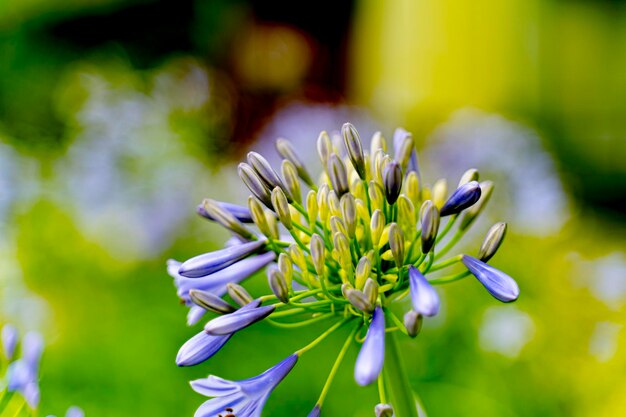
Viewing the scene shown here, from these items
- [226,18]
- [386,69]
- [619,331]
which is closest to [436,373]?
[619,331]

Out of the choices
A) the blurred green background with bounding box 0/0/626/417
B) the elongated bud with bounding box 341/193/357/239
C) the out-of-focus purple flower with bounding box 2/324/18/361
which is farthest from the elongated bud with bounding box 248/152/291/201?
the blurred green background with bounding box 0/0/626/417

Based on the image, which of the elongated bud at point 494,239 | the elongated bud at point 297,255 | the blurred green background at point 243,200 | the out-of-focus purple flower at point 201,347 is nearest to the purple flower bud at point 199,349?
the out-of-focus purple flower at point 201,347

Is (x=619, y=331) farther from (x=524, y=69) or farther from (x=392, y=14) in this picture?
(x=392, y=14)

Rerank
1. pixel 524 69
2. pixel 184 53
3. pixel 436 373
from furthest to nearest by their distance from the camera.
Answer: pixel 184 53 → pixel 524 69 → pixel 436 373

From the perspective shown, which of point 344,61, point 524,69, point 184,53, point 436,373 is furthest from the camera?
point 344,61

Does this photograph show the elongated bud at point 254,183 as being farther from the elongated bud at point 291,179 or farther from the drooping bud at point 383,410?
the drooping bud at point 383,410

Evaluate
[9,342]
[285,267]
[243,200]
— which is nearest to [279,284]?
[285,267]

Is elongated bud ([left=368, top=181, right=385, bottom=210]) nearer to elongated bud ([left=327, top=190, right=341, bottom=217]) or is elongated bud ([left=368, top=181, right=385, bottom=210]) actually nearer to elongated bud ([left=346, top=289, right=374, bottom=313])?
elongated bud ([left=327, top=190, right=341, bottom=217])
